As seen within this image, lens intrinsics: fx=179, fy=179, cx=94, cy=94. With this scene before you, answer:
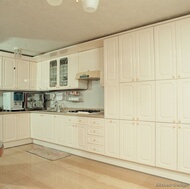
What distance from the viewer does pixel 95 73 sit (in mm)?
3633

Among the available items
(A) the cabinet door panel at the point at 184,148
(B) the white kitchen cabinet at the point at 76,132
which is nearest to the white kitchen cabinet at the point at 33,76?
(B) the white kitchen cabinet at the point at 76,132

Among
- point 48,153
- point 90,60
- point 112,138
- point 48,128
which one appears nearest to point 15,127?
point 48,128

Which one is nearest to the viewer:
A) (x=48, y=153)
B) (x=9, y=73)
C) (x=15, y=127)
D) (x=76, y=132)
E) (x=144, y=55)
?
(x=144, y=55)

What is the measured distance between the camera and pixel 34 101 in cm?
493

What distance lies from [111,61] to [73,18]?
96 centimetres

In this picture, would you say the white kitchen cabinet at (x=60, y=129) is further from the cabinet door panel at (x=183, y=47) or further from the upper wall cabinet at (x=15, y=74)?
the cabinet door panel at (x=183, y=47)

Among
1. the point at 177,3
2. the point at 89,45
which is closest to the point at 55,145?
the point at 89,45

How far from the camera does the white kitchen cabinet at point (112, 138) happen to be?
120 inches

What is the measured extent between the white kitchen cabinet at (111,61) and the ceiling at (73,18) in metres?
0.23

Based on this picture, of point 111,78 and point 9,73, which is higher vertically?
point 9,73

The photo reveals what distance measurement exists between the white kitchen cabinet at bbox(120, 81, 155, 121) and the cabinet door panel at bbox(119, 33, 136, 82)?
0.47 ft

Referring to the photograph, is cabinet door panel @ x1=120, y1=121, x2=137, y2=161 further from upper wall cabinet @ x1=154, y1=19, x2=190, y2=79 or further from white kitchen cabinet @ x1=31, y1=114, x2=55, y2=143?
white kitchen cabinet @ x1=31, y1=114, x2=55, y2=143

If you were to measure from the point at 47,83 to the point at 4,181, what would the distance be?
2757 mm

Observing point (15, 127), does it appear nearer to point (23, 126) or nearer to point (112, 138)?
point (23, 126)
